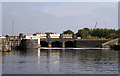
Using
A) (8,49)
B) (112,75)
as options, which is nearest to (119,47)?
(8,49)

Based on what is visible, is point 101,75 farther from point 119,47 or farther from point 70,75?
point 119,47

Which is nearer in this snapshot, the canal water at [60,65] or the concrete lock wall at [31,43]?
the canal water at [60,65]

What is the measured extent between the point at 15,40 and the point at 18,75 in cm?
15913

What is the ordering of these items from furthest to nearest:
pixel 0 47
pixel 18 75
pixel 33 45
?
pixel 33 45
pixel 0 47
pixel 18 75

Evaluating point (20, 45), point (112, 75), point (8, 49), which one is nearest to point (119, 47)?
point (8, 49)

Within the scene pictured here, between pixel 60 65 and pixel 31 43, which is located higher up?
pixel 31 43

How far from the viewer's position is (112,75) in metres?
36.8

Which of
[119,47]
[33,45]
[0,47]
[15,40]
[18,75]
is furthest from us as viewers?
[15,40]

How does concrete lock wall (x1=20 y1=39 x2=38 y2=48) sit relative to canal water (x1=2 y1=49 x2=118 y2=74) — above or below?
above

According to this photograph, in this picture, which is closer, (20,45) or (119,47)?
(119,47)

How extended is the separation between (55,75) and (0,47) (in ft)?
278

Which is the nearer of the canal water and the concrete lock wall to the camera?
the canal water

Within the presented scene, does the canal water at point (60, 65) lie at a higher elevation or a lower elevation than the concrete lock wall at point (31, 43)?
lower

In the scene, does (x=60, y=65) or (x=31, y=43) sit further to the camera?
(x=31, y=43)
